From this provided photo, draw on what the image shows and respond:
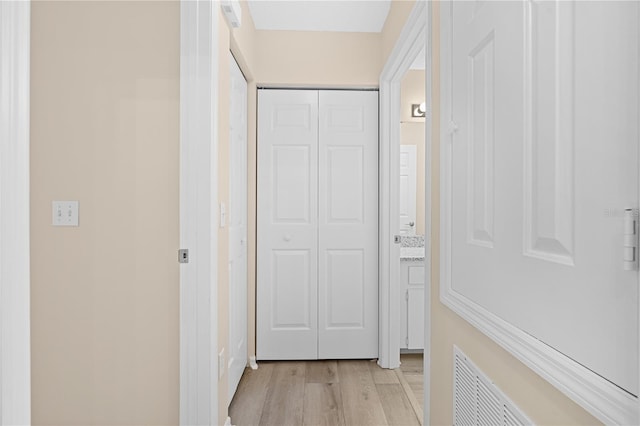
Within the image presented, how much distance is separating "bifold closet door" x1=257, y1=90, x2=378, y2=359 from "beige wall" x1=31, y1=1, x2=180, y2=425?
1.32 m

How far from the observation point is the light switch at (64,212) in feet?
5.83

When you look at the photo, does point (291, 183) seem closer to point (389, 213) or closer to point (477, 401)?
point (389, 213)

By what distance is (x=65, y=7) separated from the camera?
70.0 inches

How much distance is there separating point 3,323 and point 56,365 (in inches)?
50.0

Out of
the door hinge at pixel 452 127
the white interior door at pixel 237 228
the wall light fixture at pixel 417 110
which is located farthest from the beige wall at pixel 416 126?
the door hinge at pixel 452 127

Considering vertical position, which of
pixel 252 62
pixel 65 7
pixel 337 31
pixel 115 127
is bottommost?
pixel 115 127

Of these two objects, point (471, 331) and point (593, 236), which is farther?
point (471, 331)

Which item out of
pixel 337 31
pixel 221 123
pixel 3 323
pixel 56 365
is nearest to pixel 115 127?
pixel 221 123

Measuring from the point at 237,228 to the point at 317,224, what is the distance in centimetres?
68

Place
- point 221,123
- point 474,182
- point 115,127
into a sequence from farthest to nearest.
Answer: point 221,123 → point 115,127 → point 474,182

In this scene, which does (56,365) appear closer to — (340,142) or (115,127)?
(115,127)

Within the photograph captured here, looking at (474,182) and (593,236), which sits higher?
(474,182)

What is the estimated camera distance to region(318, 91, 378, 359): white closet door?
10.3 feet

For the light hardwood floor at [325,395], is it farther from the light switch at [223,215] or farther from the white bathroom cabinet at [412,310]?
the light switch at [223,215]
